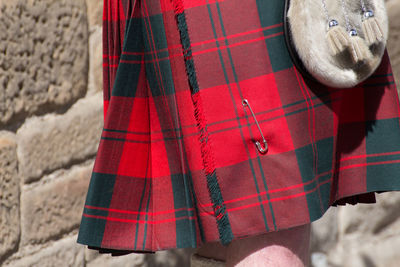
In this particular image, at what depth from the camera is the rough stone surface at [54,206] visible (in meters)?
1.50

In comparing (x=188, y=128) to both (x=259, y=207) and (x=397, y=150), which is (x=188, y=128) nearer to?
(x=259, y=207)

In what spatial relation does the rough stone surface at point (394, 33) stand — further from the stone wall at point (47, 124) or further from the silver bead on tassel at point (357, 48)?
the silver bead on tassel at point (357, 48)

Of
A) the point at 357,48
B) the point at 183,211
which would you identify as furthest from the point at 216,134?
the point at 357,48

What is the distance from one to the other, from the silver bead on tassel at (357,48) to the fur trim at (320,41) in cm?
1

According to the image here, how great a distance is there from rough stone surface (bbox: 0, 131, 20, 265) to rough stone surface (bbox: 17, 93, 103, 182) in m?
0.03

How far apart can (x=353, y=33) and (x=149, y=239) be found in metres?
0.51

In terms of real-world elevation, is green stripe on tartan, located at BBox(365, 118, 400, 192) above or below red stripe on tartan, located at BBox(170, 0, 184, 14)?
below

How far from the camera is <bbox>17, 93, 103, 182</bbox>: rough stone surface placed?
149cm

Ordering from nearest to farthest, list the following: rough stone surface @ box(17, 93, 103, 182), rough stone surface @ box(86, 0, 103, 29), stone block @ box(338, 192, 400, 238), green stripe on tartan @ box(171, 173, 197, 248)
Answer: green stripe on tartan @ box(171, 173, 197, 248)
rough stone surface @ box(17, 93, 103, 182)
rough stone surface @ box(86, 0, 103, 29)
stone block @ box(338, 192, 400, 238)

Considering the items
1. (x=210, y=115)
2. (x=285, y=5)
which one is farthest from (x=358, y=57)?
(x=210, y=115)

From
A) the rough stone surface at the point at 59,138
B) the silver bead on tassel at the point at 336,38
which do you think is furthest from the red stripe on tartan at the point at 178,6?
the rough stone surface at the point at 59,138

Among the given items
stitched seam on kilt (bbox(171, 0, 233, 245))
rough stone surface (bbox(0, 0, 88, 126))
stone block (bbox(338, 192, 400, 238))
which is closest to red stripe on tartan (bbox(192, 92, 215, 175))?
stitched seam on kilt (bbox(171, 0, 233, 245))

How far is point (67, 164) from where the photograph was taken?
5.24ft

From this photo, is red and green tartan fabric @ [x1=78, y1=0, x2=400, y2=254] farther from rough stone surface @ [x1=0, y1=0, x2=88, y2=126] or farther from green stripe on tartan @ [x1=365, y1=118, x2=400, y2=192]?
rough stone surface @ [x1=0, y1=0, x2=88, y2=126]
